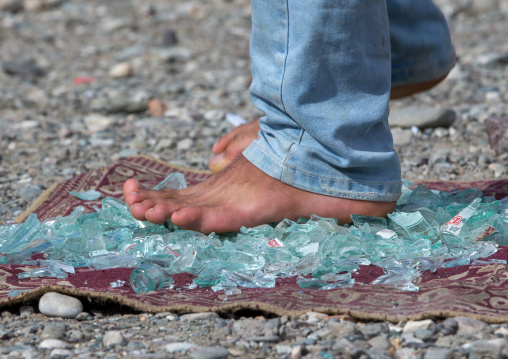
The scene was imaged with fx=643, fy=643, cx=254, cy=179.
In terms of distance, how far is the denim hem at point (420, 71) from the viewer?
8.58 ft

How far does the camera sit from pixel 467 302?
1.52 metres

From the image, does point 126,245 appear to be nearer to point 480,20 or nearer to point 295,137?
point 295,137

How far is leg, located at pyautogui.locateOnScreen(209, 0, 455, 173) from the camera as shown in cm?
249

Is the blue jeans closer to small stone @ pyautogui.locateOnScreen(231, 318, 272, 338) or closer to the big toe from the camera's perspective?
the big toe

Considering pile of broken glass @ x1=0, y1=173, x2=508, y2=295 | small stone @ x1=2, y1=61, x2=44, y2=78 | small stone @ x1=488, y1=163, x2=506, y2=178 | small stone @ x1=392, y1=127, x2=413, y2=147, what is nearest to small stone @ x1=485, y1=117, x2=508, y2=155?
small stone @ x1=488, y1=163, x2=506, y2=178

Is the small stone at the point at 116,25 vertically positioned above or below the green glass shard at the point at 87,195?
above

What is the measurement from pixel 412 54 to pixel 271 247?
3.83 ft

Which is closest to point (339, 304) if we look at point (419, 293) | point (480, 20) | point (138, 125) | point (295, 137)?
point (419, 293)

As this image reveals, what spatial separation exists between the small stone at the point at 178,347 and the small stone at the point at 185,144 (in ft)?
7.09

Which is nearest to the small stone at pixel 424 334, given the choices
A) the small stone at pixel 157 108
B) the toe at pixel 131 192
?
the toe at pixel 131 192

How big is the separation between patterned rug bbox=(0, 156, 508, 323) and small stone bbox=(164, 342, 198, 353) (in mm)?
163

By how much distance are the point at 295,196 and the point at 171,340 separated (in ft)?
2.31

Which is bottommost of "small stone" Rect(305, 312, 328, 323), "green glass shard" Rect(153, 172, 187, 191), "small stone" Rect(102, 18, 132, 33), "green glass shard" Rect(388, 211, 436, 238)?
"small stone" Rect(305, 312, 328, 323)

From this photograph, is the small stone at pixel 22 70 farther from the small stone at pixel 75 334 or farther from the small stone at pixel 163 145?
the small stone at pixel 75 334
